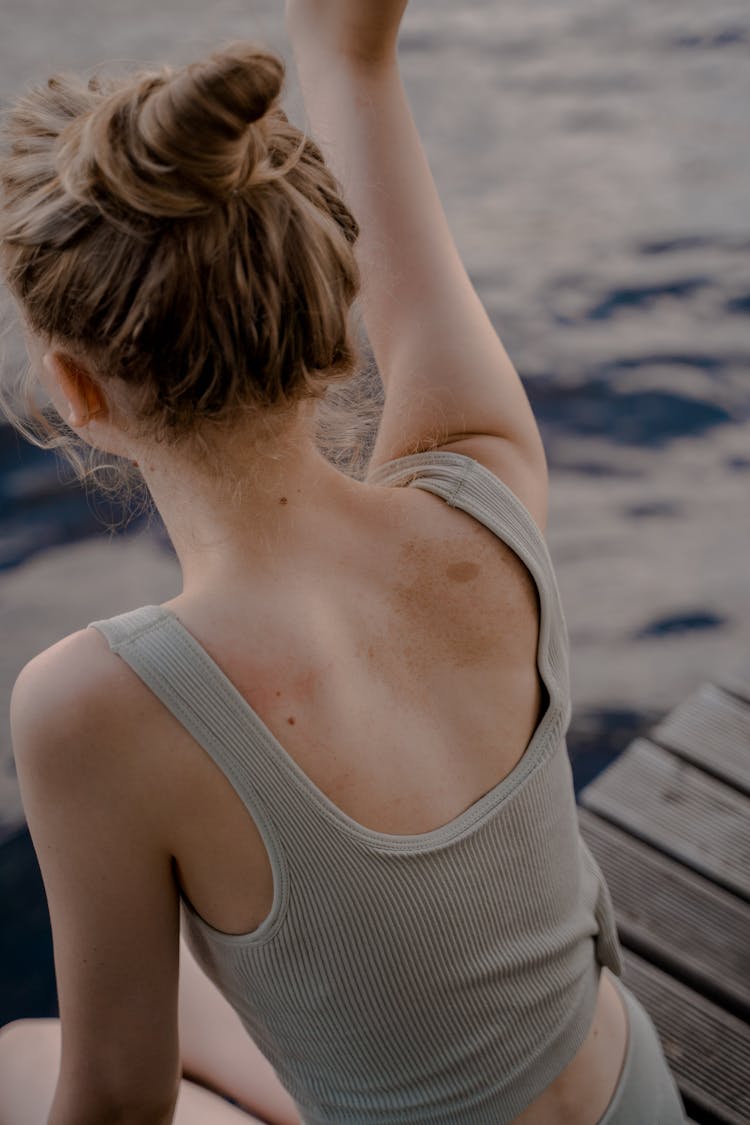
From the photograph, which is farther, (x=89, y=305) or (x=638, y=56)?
(x=638, y=56)

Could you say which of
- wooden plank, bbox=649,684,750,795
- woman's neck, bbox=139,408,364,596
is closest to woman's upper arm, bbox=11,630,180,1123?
woman's neck, bbox=139,408,364,596

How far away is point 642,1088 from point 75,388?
34.2 inches

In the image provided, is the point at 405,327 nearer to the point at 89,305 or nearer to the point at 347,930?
the point at 89,305

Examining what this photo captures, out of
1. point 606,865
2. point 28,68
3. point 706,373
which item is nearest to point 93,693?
point 606,865

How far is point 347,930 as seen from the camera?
98 centimetres

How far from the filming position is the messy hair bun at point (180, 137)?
0.81 meters

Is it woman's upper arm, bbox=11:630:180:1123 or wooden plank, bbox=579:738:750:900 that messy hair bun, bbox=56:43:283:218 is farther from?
wooden plank, bbox=579:738:750:900

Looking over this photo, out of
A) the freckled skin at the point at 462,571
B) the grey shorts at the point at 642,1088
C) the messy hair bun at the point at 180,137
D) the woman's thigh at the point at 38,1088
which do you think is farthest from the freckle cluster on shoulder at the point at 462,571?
the woman's thigh at the point at 38,1088

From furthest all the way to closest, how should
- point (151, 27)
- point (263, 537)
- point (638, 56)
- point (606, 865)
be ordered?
point (638, 56)
point (151, 27)
point (606, 865)
point (263, 537)

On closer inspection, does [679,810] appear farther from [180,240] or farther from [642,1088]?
[180,240]

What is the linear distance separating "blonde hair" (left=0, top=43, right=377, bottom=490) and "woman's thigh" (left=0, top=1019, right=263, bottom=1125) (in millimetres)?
851

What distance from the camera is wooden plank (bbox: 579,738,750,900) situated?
2.01m

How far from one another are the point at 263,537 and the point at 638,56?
586 centimetres

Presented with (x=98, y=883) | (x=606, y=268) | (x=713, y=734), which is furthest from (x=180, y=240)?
(x=606, y=268)
